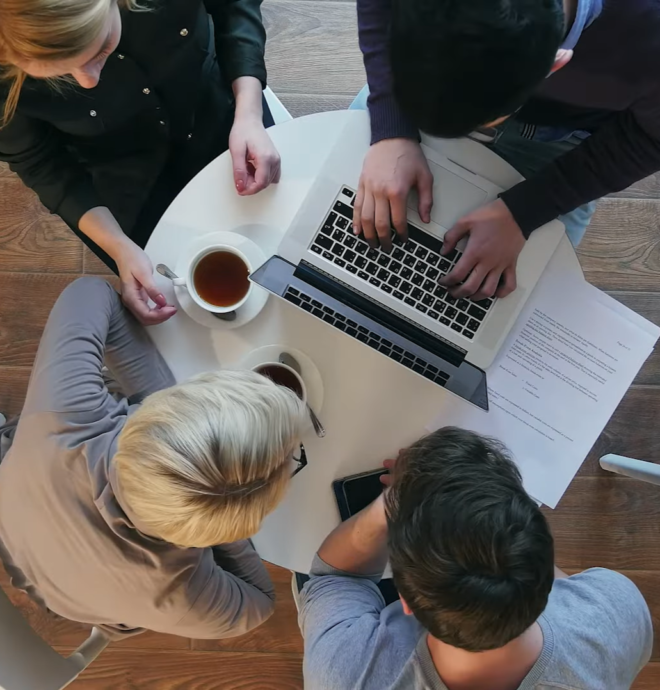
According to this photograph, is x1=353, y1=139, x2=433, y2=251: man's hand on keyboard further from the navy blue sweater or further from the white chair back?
the white chair back

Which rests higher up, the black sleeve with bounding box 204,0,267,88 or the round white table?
the black sleeve with bounding box 204,0,267,88

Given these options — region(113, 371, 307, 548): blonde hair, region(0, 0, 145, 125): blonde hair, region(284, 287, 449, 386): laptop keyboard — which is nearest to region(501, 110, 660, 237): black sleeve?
region(284, 287, 449, 386): laptop keyboard

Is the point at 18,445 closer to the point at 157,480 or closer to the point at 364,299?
the point at 157,480

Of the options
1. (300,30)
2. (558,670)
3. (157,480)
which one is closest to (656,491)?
(558,670)

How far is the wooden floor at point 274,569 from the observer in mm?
1394

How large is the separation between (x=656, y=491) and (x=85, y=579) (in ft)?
4.25

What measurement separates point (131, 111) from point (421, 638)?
2.95 ft

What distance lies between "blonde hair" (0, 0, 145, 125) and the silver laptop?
0.34 meters

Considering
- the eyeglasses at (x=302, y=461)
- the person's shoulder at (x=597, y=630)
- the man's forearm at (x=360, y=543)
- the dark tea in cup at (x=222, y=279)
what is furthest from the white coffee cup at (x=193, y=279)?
the person's shoulder at (x=597, y=630)

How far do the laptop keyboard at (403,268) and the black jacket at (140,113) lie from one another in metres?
0.35

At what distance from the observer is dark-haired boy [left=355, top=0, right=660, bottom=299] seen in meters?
0.55

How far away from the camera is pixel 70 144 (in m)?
1.02

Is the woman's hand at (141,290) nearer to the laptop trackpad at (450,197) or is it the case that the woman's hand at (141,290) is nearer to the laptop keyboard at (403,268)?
the laptop keyboard at (403,268)

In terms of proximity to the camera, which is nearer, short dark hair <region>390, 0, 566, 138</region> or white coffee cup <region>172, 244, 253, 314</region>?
short dark hair <region>390, 0, 566, 138</region>
